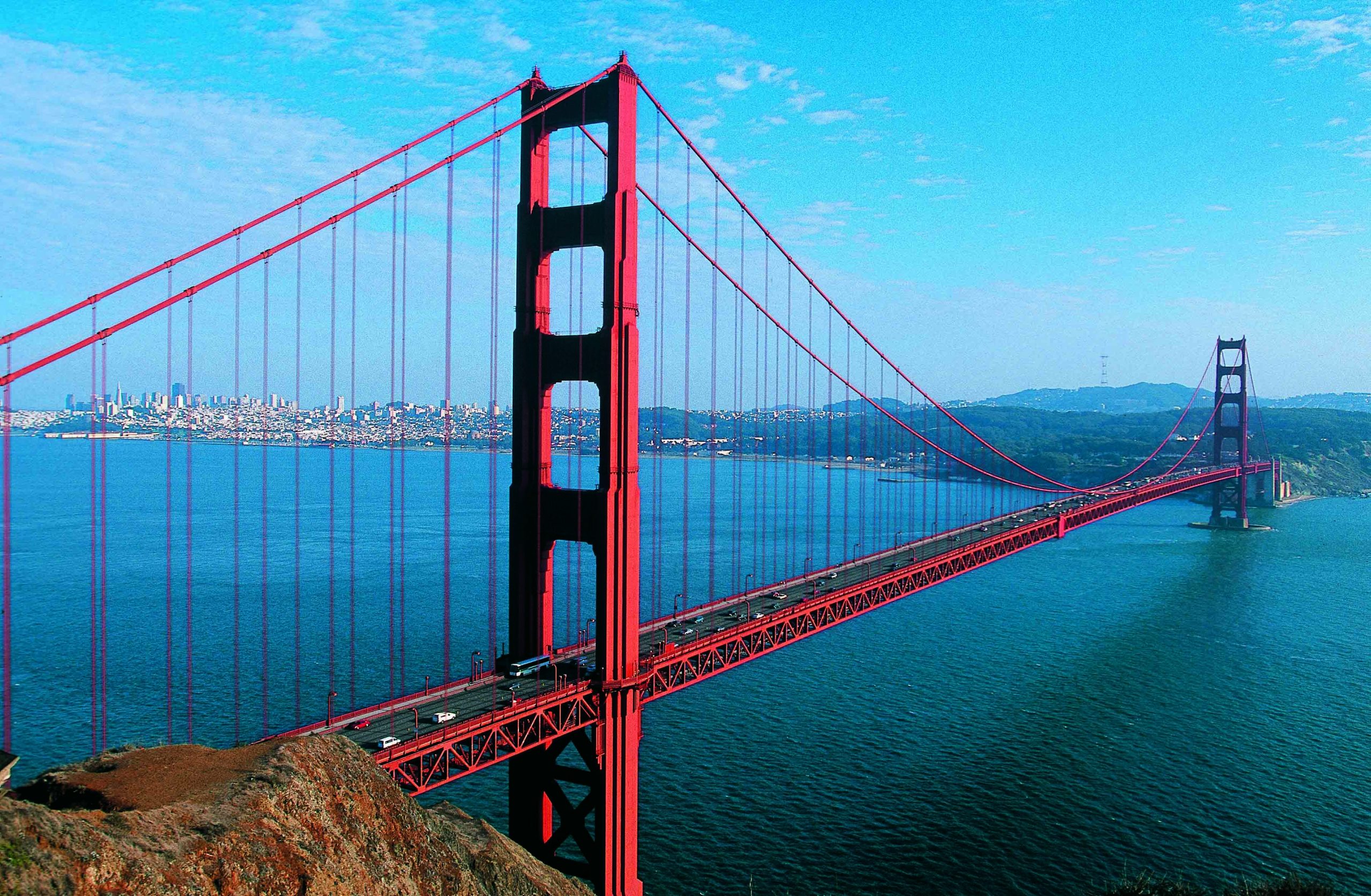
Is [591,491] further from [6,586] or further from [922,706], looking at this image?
[922,706]

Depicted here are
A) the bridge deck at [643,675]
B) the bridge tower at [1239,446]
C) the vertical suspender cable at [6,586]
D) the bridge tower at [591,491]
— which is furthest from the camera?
the bridge tower at [1239,446]

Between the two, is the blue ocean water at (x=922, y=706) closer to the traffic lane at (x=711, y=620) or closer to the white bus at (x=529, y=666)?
the traffic lane at (x=711, y=620)

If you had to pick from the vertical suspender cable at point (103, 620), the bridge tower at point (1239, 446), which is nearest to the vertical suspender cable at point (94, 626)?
the vertical suspender cable at point (103, 620)

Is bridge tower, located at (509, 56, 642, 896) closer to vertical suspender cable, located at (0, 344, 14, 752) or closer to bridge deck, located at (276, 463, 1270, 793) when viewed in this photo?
bridge deck, located at (276, 463, 1270, 793)

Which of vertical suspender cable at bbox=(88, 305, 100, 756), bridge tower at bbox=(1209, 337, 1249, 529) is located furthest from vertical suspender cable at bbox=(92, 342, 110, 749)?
bridge tower at bbox=(1209, 337, 1249, 529)

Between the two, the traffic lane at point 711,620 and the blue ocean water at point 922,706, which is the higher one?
the traffic lane at point 711,620

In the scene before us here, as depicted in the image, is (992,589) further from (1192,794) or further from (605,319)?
(605,319)

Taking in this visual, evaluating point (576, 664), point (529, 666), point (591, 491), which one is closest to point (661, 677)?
Answer: point (576, 664)
